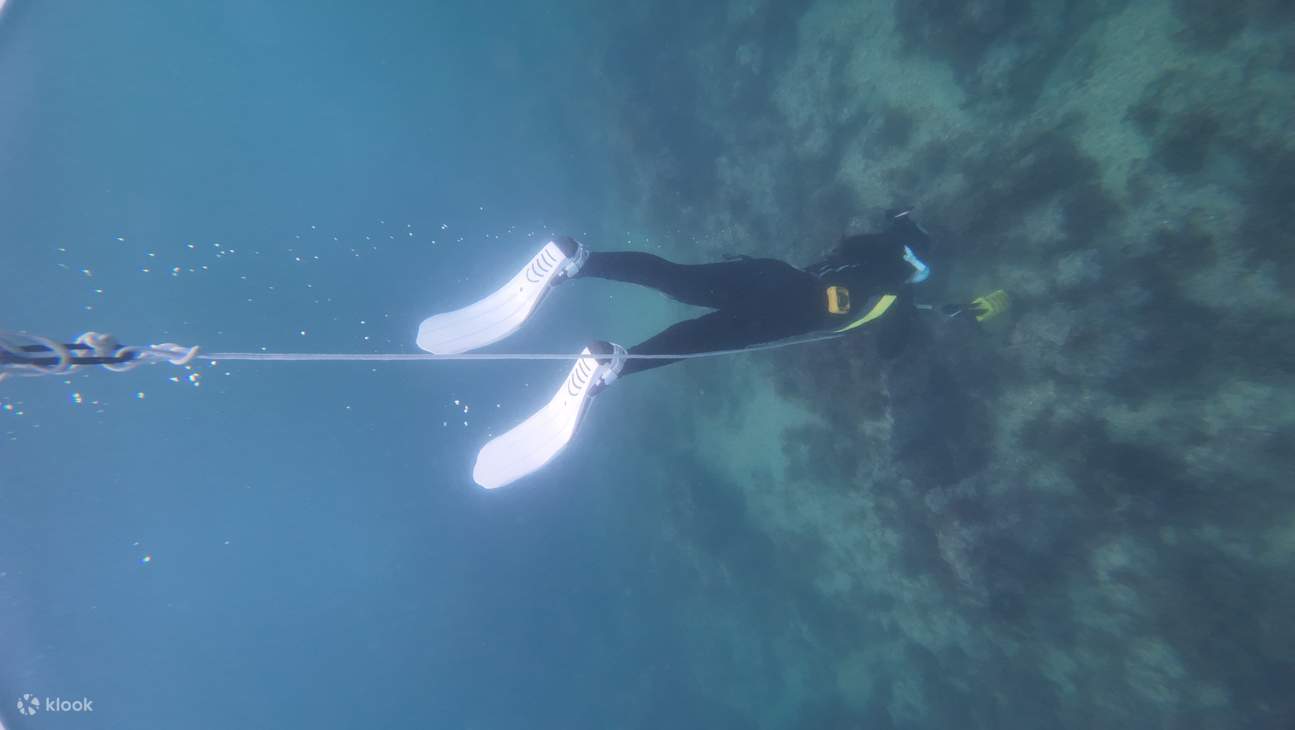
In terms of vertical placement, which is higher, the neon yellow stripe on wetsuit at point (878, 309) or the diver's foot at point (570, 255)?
the diver's foot at point (570, 255)

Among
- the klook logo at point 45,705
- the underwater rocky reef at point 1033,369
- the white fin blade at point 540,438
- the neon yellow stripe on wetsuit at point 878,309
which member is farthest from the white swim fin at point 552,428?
the klook logo at point 45,705

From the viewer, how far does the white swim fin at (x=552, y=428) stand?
11.6 feet

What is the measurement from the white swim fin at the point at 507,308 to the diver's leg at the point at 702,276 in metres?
0.19

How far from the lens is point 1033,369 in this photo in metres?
4.97

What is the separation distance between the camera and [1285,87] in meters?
3.67

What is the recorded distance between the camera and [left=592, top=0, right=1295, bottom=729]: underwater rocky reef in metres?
3.93

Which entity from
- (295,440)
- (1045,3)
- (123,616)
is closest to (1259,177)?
(1045,3)

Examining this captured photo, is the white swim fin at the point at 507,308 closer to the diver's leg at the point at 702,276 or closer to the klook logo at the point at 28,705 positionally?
the diver's leg at the point at 702,276

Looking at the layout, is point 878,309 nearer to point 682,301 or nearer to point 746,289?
point 746,289

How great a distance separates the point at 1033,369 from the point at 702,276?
3703 mm

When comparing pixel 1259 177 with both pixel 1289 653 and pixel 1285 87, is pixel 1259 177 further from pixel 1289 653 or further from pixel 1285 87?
pixel 1289 653

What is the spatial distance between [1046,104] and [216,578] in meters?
25.2

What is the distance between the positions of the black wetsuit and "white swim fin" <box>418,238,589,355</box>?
7.6 inches

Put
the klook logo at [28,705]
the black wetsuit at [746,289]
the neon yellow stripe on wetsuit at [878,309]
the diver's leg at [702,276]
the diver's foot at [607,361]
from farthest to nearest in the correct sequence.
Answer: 1. the klook logo at [28,705]
2. the neon yellow stripe on wetsuit at [878,309]
3. the diver's leg at [702,276]
4. the black wetsuit at [746,289]
5. the diver's foot at [607,361]
